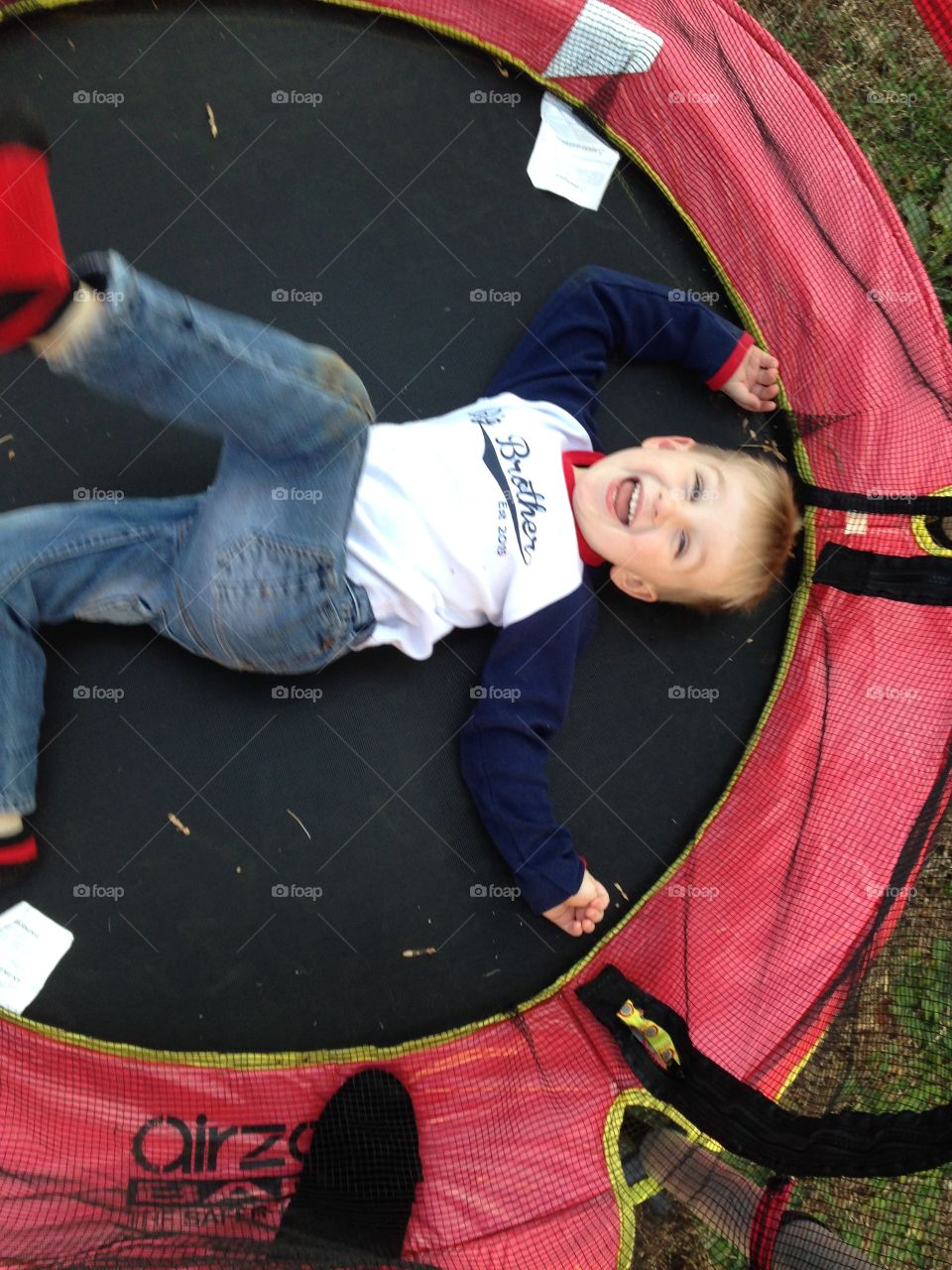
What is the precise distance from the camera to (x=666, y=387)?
1554mm

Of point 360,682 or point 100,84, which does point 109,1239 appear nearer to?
point 360,682

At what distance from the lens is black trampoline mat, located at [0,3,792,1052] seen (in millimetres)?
1380

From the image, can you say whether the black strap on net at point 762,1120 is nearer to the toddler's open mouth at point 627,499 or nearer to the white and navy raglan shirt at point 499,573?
the white and navy raglan shirt at point 499,573

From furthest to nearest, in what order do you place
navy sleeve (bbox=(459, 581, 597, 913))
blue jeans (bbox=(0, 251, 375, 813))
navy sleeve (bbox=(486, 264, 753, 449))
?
navy sleeve (bbox=(486, 264, 753, 449))
navy sleeve (bbox=(459, 581, 597, 913))
blue jeans (bbox=(0, 251, 375, 813))

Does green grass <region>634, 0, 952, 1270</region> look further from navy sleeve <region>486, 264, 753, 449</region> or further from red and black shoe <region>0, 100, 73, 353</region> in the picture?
red and black shoe <region>0, 100, 73, 353</region>

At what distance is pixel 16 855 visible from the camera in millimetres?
1312

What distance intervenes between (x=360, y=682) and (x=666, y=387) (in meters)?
0.66

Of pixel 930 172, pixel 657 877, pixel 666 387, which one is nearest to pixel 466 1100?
pixel 657 877

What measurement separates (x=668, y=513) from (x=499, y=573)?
239 millimetres

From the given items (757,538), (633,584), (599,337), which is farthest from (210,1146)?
(599,337)

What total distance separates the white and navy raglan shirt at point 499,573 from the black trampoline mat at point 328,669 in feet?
0.30

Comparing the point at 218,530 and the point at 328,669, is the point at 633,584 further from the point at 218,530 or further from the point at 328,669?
the point at 218,530

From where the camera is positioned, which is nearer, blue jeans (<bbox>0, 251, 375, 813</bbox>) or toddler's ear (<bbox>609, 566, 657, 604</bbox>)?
blue jeans (<bbox>0, 251, 375, 813</bbox>)

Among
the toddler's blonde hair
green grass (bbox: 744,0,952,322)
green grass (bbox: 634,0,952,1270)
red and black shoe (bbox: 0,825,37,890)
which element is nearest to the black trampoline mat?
red and black shoe (bbox: 0,825,37,890)
